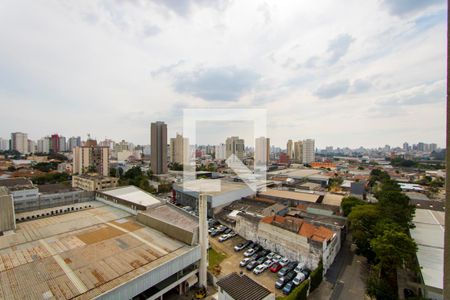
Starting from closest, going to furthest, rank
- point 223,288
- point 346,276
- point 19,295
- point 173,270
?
1. point 19,295
2. point 223,288
3. point 173,270
4. point 346,276

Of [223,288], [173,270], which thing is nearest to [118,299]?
[173,270]

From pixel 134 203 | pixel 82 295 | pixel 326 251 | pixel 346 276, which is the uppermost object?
pixel 134 203

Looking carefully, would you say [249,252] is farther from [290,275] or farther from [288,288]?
[288,288]

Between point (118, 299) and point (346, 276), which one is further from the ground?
point (118, 299)

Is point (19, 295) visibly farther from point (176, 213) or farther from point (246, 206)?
point (246, 206)

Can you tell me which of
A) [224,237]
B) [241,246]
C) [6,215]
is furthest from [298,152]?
[6,215]

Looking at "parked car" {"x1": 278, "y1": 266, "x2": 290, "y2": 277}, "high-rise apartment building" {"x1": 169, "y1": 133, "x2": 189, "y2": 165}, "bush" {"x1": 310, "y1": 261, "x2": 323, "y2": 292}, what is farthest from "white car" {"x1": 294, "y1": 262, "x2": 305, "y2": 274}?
"high-rise apartment building" {"x1": 169, "y1": 133, "x2": 189, "y2": 165}
